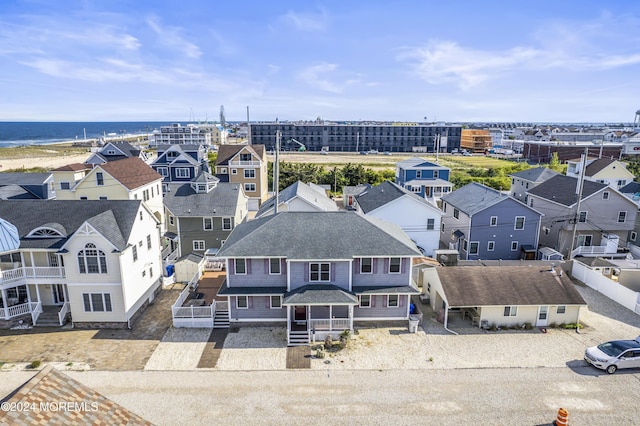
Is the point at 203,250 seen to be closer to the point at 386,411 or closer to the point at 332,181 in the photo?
the point at 386,411

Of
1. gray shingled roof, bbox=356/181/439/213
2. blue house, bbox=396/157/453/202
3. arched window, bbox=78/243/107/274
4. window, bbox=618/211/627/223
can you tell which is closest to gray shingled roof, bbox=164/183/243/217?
arched window, bbox=78/243/107/274

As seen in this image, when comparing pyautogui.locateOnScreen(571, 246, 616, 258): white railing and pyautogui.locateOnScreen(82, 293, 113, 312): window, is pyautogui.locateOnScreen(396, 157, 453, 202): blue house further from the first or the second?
pyautogui.locateOnScreen(82, 293, 113, 312): window

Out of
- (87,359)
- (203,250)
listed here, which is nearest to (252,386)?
(87,359)

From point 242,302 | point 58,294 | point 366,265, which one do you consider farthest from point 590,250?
point 58,294

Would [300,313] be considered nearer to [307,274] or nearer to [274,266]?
[307,274]

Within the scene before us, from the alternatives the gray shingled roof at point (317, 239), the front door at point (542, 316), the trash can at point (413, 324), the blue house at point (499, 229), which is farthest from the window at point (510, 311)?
the blue house at point (499, 229)

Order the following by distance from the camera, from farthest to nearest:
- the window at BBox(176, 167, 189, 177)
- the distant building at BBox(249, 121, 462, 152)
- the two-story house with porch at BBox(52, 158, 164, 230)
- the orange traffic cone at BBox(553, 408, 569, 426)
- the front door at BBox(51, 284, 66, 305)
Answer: the distant building at BBox(249, 121, 462, 152) → the window at BBox(176, 167, 189, 177) → the two-story house with porch at BBox(52, 158, 164, 230) → the front door at BBox(51, 284, 66, 305) → the orange traffic cone at BBox(553, 408, 569, 426)
